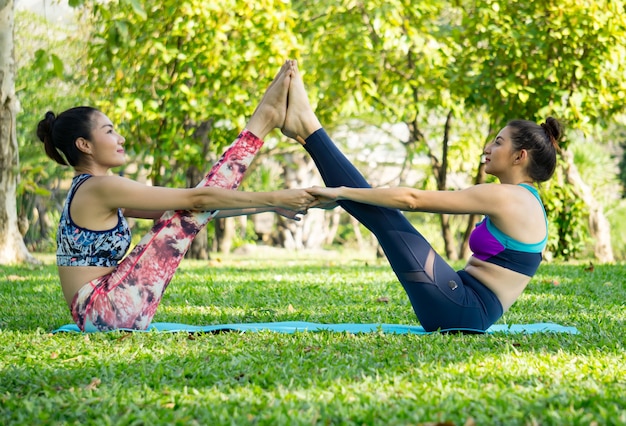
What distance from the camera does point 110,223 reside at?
12.4ft

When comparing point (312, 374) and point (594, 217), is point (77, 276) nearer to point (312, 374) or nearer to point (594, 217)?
point (312, 374)

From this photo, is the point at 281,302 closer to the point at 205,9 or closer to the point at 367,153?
the point at 205,9

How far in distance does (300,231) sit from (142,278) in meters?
16.5

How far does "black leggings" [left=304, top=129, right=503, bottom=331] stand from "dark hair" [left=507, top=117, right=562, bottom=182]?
672 mm

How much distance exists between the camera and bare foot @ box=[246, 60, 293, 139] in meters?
4.19

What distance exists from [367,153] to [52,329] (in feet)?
57.5

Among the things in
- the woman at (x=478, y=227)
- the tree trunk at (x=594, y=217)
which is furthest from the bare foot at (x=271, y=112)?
the tree trunk at (x=594, y=217)

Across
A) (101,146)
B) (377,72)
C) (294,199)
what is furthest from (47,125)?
(377,72)

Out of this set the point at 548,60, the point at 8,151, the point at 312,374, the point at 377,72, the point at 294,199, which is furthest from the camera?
the point at 377,72

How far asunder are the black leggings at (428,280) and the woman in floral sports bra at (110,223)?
2.02 feet

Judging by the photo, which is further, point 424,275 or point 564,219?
point 564,219

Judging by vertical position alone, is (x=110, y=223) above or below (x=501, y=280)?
above

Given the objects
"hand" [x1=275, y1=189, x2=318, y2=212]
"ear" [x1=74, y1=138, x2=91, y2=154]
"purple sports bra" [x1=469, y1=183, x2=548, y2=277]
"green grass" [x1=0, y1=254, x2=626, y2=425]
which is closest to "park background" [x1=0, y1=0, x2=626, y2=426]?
"green grass" [x1=0, y1=254, x2=626, y2=425]

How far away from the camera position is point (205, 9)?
9055 mm
